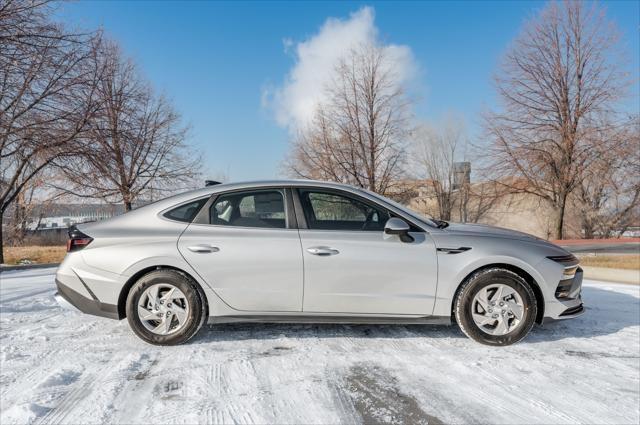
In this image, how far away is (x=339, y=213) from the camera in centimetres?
340

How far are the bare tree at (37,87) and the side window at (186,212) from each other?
659 cm

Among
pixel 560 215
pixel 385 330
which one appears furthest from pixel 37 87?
pixel 560 215

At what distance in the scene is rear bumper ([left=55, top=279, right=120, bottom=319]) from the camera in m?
3.14

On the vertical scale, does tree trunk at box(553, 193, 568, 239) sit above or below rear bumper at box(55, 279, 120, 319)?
above

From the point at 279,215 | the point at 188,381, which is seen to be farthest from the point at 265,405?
the point at 279,215

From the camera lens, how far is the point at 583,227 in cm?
1712

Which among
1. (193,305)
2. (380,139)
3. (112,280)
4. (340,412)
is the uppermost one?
(380,139)

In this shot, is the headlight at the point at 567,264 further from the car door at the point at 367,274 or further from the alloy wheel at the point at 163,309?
the alloy wheel at the point at 163,309

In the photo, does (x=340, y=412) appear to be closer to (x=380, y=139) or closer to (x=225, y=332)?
(x=225, y=332)

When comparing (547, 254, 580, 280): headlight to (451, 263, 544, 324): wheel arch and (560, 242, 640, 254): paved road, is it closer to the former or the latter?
(451, 263, 544, 324): wheel arch

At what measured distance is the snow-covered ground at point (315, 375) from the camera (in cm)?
211

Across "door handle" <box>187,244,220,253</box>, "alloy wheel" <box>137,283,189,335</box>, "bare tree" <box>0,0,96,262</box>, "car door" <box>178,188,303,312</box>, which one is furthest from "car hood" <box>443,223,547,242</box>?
"bare tree" <box>0,0,96,262</box>

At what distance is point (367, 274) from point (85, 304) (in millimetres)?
2535

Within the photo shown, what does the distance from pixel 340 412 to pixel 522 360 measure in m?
1.65
